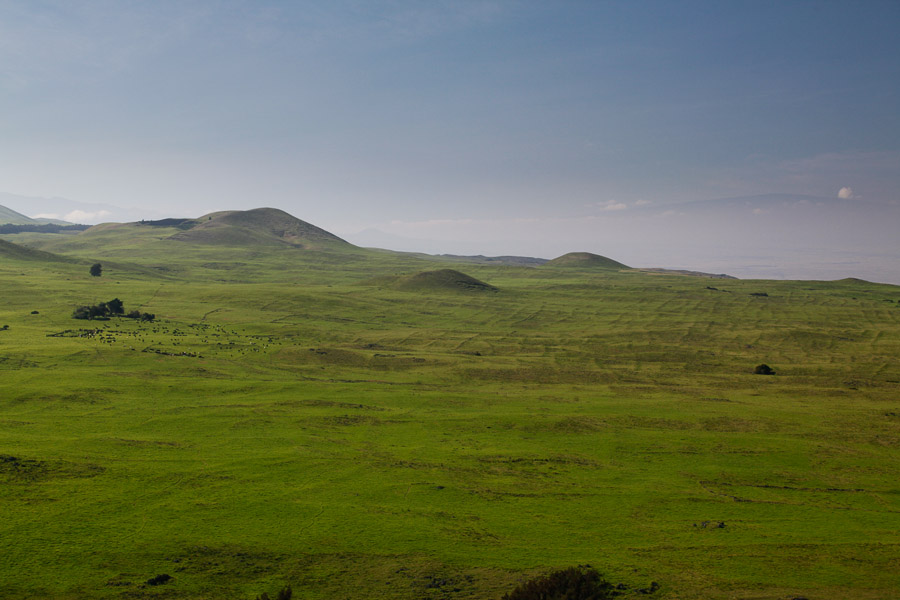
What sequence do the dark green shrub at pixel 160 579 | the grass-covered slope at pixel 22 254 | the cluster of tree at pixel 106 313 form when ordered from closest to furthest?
the dark green shrub at pixel 160 579 → the cluster of tree at pixel 106 313 → the grass-covered slope at pixel 22 254

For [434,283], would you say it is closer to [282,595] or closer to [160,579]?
[160,579]

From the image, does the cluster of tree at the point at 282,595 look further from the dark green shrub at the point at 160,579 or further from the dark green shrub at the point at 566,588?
the dark green shrub at the point at 566,588

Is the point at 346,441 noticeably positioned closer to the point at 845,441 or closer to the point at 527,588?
the point at 527,588

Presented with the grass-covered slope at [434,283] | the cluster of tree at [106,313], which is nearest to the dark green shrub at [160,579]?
the cluster of tree at [106,313]

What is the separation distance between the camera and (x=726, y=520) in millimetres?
32031

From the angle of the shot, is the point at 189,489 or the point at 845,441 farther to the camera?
the point at 845,441

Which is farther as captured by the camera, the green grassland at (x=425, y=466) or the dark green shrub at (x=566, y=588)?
the green grassland at (x=425, y=466)

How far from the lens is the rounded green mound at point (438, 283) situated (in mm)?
176250

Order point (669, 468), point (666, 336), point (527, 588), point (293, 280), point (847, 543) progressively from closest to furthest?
point (527, 588)
point (847, 543)
point (669, 468)
point (666, 336)
point (293, 280)

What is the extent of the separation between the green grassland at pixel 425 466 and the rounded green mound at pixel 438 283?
80.9 meters

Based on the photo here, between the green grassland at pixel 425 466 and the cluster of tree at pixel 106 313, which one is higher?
the cluster of tree at pixel 106 313

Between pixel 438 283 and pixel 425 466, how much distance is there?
142425 mm

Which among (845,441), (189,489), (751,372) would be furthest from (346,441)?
(751,372)

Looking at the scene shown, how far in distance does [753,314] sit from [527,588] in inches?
5353
